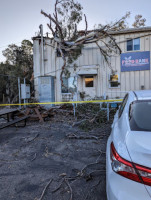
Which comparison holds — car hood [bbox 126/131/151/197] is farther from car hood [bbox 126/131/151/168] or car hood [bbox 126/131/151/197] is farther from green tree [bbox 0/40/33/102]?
Result: green tree [bbox 0/40/33/102]

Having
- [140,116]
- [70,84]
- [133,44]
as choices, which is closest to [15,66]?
[70,84]

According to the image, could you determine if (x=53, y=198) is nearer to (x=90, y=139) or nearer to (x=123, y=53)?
(x=90, y=139)

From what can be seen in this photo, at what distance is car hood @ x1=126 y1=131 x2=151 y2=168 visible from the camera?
3.85 feet

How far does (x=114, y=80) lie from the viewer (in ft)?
38.3

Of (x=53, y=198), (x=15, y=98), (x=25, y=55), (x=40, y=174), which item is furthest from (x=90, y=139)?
(x=25, y=55)

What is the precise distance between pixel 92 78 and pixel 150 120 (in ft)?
34.2

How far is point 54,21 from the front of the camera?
9.88m

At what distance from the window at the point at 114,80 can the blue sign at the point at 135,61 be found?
72cm

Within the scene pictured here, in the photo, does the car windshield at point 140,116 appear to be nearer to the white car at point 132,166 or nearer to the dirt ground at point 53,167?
the white car at point 132,166

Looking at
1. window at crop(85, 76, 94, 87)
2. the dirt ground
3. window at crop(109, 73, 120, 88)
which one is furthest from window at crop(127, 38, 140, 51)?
the dirt ground

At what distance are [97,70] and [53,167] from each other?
9880 mm

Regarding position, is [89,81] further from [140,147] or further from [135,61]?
[140,147]

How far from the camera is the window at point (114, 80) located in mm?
11586

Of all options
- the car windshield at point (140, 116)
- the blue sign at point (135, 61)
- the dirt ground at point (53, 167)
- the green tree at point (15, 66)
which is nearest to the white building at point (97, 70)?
the blue sign at point (135, 61)
